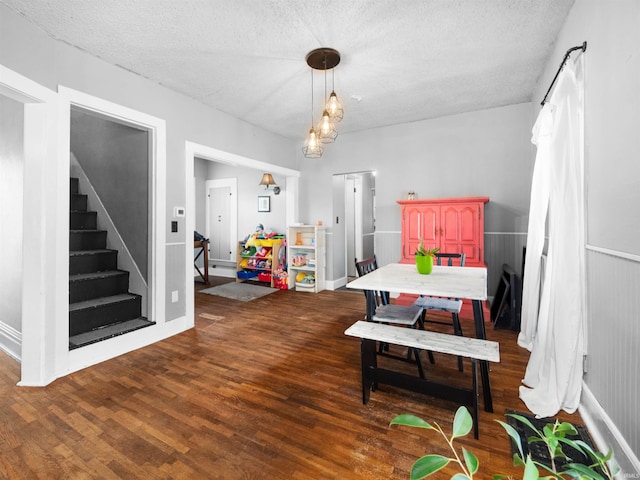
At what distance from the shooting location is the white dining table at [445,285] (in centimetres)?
197

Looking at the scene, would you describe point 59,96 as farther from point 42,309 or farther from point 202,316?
point 202,316

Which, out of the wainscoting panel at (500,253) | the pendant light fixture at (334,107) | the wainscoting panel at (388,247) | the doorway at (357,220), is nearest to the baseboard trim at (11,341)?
the pendant light fixture at (334,107)

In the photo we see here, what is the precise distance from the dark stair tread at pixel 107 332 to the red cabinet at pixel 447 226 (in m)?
3.20

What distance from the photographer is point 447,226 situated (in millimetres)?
4070

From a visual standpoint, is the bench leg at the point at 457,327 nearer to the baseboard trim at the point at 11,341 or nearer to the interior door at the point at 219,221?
the baseboard trim at the point at 11,341

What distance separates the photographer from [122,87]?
294cm

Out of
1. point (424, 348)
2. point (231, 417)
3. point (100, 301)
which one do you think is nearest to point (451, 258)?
point (424, 348)

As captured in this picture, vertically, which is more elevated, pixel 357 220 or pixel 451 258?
pixel 357 220

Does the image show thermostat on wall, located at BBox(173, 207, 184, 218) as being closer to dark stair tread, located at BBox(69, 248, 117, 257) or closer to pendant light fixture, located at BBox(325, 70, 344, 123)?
dark stair tread, located at BBox(69, 248, 117, 257)

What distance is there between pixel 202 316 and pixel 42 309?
1782 millimetres

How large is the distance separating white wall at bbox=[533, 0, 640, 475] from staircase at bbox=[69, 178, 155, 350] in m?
3.57

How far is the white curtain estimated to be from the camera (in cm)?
192

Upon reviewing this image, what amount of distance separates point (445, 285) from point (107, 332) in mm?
3028

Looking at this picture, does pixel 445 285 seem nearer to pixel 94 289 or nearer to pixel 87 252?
pixel 94 289
